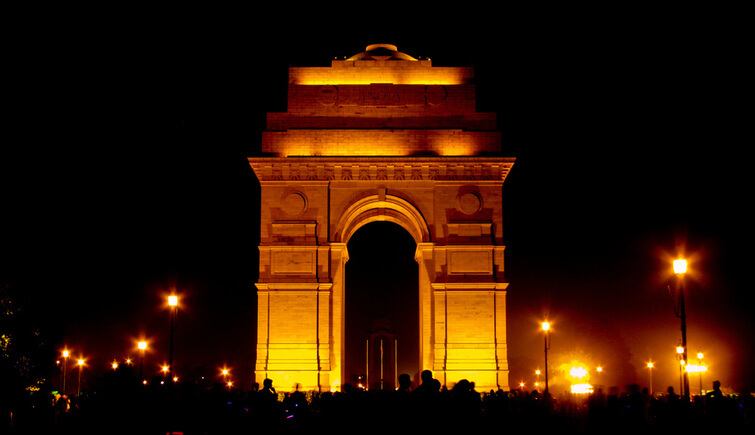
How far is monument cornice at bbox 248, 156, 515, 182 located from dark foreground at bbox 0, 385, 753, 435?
17655 millimetres

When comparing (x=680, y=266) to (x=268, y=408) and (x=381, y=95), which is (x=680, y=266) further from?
(x=381, y=95)

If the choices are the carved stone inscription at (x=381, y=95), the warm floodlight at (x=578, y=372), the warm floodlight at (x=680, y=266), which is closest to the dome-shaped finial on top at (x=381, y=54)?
the carved stone inscription at (x=381, y=95)

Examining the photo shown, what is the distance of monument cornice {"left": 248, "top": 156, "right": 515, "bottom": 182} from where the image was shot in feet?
116

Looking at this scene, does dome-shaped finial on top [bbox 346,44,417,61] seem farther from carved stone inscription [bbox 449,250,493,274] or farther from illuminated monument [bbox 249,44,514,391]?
carved stone inscription [bbox 449,250,493,274]

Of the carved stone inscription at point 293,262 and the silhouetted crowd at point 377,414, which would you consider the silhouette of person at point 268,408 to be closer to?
the silhouetted crowd at point 377,414

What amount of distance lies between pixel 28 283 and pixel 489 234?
62.6 feet

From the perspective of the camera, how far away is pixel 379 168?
35688 mm

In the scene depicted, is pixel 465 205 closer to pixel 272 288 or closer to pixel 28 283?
pixel 272 288

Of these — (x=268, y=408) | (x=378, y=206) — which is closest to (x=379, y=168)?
(x=378, y=206)

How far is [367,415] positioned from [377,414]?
19 cm

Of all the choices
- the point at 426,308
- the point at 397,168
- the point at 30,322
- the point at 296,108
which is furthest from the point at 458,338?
the point at 30,322

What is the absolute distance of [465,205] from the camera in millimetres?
35594

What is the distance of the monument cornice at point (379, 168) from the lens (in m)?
35.4

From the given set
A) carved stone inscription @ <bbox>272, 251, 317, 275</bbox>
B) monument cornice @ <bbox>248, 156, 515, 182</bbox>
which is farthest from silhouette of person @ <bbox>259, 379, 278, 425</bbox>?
monument cornice @ <bbox>248, 156, 515, 182</bbox>
